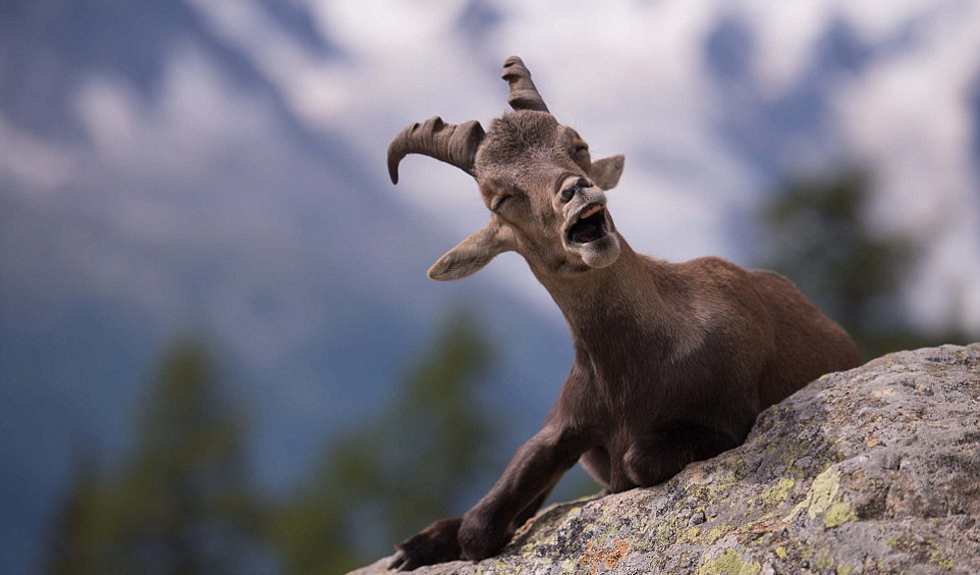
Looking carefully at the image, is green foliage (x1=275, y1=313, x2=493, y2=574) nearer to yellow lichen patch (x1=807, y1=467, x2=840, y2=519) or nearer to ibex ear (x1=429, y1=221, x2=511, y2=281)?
ibex ear (x1=429, y1=221, x2=511, y2=281)

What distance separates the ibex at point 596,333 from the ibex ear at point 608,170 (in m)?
0.59

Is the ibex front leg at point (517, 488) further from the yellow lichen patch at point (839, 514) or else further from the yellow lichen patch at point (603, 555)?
the yellow lichen patch at point (839, 514)

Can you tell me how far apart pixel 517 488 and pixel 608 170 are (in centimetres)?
282

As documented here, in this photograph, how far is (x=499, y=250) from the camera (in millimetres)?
6824

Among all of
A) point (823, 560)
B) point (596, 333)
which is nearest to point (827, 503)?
point (823, 560)

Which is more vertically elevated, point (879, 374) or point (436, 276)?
point (436, 276)

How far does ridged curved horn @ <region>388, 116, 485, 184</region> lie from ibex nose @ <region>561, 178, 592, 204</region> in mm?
1115

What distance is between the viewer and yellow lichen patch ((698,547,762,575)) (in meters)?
4.82

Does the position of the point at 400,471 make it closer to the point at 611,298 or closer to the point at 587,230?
the point at 611,298

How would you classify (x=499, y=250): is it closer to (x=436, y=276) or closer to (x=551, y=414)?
(x=436, y=276)

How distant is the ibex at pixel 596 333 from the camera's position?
625cm

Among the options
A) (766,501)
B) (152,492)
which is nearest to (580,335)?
(766,501)

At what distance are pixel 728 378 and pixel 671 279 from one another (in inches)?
37.6

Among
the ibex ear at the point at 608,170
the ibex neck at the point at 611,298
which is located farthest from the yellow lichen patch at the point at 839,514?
the ibex ear at the point at 608,170
